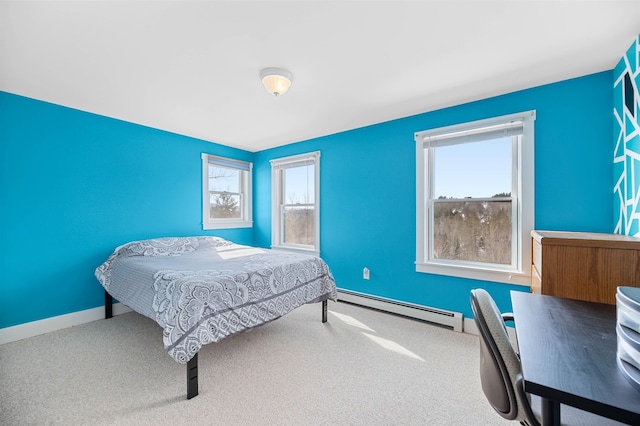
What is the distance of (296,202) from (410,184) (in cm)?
191

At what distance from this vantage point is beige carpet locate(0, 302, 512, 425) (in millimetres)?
1587

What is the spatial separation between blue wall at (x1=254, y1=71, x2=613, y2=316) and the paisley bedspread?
2.94ft

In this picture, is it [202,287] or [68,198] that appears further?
[68,198]

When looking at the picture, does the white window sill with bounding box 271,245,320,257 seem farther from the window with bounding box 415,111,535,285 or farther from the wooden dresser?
the wooden dresser

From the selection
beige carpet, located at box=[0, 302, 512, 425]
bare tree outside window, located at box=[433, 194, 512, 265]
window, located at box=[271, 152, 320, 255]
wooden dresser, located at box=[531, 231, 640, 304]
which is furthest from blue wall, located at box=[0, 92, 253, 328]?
wooden dresser, located at box=[531, 231, 640, 304]

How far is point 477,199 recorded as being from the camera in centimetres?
275

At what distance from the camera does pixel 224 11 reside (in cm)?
152

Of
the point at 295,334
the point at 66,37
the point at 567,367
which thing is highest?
the point at 66,37

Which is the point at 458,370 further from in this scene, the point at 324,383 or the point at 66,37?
the point at 66,37

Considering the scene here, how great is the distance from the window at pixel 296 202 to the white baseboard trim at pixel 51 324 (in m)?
2.34

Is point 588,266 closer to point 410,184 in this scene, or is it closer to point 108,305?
point 410,184

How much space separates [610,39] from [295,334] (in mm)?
3336

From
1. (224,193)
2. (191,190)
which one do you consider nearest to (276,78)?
(191,190)

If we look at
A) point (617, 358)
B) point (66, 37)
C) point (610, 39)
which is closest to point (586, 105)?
point (610, 39)
